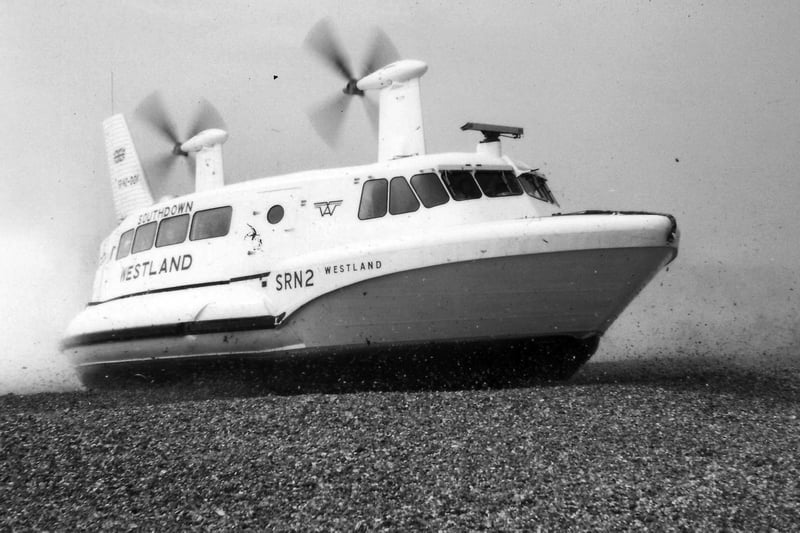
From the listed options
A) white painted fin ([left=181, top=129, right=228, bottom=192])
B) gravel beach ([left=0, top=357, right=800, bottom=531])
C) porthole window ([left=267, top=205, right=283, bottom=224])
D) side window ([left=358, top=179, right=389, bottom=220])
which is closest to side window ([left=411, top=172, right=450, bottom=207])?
side window ([left=358, top=179, right=389, bottom=220])

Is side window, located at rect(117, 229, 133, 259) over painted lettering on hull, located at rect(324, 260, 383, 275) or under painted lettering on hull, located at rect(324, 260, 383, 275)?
under

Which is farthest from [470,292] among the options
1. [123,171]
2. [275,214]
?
[123,171]

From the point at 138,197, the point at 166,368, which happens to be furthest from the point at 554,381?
the point at 138,197

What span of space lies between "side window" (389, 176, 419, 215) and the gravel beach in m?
2.35

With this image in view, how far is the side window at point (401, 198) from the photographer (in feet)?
24.7

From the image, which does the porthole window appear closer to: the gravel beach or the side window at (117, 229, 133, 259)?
the gravel beach

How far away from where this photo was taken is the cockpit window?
26.5 feet

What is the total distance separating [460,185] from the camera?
7.57 metres

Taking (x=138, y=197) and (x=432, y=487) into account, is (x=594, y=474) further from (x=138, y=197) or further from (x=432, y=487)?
(x=138, y=197)

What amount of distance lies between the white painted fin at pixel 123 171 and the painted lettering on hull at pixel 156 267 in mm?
1605

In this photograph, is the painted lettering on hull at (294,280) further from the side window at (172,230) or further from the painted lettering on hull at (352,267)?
the side window at (172,230)

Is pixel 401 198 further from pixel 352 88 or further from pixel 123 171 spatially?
pixel 123 171

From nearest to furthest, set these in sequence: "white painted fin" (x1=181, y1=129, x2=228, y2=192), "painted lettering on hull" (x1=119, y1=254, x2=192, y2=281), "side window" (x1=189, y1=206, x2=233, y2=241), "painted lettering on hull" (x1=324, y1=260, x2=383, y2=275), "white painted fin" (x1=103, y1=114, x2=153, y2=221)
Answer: "painted lettering on hull" (x1=324, y1=260, x2=383, y2=275) → "side window" (x1=189, y1=206, x2=233, y2=241) → "painted lettering on hull" (x1=119, y1=254, x2=192, y2=281) → "white painted fin" (x1=181, y1=129, x2=228, y2=192) → "white painted fin" (x1=103, y1=114, x2=153, y2=221)

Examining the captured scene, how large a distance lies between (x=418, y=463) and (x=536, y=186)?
486 cm
